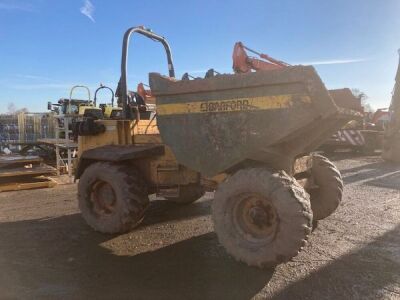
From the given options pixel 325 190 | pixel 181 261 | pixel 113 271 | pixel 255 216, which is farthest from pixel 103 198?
pixel 325 190

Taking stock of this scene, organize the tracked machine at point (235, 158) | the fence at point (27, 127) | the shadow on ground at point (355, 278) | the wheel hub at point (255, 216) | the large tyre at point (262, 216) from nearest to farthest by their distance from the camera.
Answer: the shadow on ground at point (355, 278) → the large tyre at point (262, 216) → the tracked machine at point (235, 158) → the wheel hub at point (255, 216) → the fence at point (27, 127)

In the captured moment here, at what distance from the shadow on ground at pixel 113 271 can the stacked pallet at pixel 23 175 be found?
447 centimetres

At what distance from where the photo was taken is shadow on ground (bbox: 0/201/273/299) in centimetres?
390

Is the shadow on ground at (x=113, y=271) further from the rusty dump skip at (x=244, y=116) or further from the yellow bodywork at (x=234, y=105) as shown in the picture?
the yellow bodywork at (x=234, y=105)

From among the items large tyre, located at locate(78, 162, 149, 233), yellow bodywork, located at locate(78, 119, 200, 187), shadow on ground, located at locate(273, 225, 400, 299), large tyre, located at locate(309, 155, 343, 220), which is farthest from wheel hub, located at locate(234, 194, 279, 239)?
large tyre, located at locate(78, 162, 149, 233)

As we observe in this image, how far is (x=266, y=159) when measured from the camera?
4688mm

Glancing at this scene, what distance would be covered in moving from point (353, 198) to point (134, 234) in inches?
174

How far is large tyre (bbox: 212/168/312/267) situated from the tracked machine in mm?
10

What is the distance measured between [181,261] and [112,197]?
1681mm

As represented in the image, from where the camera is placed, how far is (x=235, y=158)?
4.53 m

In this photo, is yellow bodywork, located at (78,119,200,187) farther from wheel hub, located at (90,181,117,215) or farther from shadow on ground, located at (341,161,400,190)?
shadow on ground, located at (341,161,400,190)

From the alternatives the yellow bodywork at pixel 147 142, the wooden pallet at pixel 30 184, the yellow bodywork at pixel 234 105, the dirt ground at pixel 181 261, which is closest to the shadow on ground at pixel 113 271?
the dirt ground at pixel 181 261

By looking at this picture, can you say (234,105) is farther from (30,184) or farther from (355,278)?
(30,184)

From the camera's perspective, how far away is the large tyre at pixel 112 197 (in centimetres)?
556
